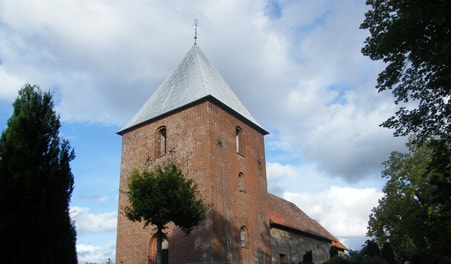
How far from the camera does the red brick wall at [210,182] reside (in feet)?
61.6

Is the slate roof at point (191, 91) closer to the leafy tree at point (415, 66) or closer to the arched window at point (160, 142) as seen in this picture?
the arched window at point (160, 142)

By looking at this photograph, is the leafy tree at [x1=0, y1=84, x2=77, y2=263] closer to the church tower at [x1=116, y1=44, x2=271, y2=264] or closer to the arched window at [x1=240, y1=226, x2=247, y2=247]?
the church tower at [x1=116, y1=44, x2=271, y2=264]

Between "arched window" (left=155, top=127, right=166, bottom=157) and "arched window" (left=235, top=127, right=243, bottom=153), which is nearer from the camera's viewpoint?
"arched window" (left=155, top=127, right=166, bottom=157)

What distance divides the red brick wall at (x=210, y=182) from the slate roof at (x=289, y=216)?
2533 mm

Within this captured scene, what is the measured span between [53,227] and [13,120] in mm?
2799

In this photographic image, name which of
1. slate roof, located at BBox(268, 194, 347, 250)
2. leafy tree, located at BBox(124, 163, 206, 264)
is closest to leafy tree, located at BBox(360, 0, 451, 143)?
leafy tree, located at BBox(124, 163, 206, 264)

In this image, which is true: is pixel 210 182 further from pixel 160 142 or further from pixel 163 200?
pixel 163 200

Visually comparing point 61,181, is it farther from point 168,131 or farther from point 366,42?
point 168,131

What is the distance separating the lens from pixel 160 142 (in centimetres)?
2230

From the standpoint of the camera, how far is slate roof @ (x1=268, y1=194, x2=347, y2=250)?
25.7 meters

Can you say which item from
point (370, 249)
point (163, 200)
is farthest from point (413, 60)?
point (370, 249)

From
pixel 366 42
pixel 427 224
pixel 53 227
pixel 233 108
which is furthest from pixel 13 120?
pixel 427 224

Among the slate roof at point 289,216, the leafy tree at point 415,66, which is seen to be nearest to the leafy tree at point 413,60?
the leafy tree at point 415,66

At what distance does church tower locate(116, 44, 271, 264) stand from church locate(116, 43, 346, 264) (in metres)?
0.04
